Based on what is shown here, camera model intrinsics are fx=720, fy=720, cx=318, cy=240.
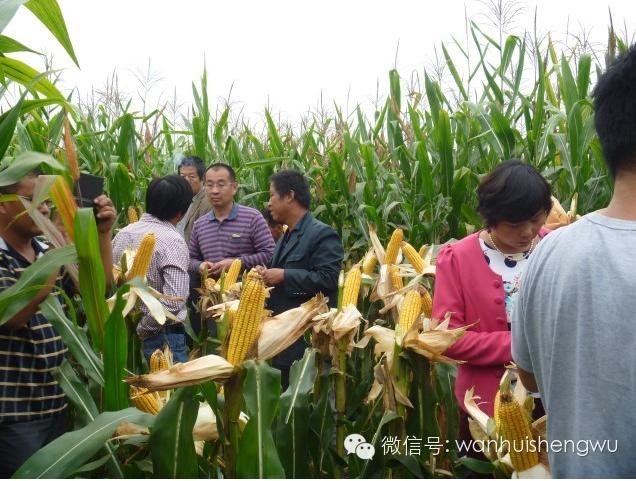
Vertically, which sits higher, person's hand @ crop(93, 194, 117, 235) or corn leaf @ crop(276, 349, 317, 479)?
person's hand @ crop(93, 194, 117, 235)

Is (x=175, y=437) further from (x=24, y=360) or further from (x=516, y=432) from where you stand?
(x=516, y=432)

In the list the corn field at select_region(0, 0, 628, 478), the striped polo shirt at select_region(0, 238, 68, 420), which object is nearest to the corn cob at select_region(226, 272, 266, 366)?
the corn field at select_region(0, 0, 628, 478)

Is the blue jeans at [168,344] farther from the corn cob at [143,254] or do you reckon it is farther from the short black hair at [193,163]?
the short black hair at [193,163]

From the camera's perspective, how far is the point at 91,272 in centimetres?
189

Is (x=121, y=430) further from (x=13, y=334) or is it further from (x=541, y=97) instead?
(x=541, y=97)

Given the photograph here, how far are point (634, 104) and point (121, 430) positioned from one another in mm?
1556

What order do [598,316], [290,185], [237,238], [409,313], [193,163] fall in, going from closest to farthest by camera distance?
1. [598,316]
2. [409,313]
3. [290,185]
4. [237,238]
5. [193,163]

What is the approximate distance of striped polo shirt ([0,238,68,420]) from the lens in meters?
2.19

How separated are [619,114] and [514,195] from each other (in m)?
1.01

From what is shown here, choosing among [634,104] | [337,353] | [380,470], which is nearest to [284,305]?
[337,353]

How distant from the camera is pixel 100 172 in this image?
517 cm

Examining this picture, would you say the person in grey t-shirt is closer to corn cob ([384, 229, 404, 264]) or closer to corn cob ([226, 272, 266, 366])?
corn cob ([226, 272, 266, 366])

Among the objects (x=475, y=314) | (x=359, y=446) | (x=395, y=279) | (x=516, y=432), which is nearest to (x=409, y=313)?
(x=475, y=314)

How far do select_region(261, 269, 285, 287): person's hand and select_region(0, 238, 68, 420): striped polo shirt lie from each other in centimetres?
170
